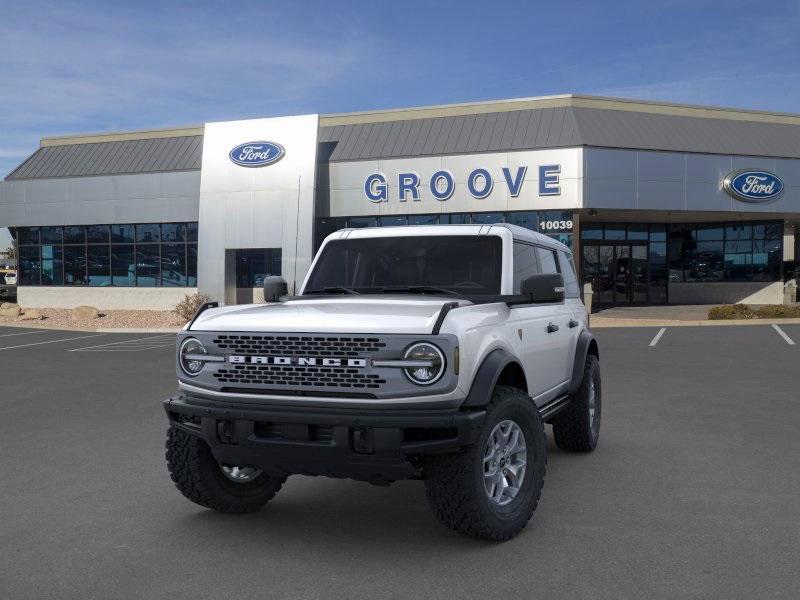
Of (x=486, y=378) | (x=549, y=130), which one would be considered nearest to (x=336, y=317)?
(x=486, y=378)

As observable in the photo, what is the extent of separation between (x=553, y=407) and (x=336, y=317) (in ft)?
7.56

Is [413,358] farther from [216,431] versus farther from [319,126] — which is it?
[319,126]

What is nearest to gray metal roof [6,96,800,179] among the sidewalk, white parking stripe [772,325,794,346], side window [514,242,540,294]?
the sidewalk

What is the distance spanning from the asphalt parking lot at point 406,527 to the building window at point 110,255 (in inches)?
957

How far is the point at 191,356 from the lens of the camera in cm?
468

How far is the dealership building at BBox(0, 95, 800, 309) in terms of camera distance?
27234 mm

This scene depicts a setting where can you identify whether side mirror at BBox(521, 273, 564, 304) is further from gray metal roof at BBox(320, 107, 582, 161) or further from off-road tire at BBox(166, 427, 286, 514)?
gray metal roof at BBox(320, 107, 582, 161)

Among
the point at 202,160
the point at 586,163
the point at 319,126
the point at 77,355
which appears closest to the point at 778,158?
the point at 586,163

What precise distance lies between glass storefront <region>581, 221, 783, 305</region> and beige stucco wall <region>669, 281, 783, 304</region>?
0.84ft

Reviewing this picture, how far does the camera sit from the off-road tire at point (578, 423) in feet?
22.0

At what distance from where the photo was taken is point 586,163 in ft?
86.0

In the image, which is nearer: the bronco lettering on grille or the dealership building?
the bronco lettering on grille

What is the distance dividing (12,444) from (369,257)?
420cm

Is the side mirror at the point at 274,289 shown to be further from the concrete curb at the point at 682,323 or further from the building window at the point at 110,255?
the building window at the point at 110,255
